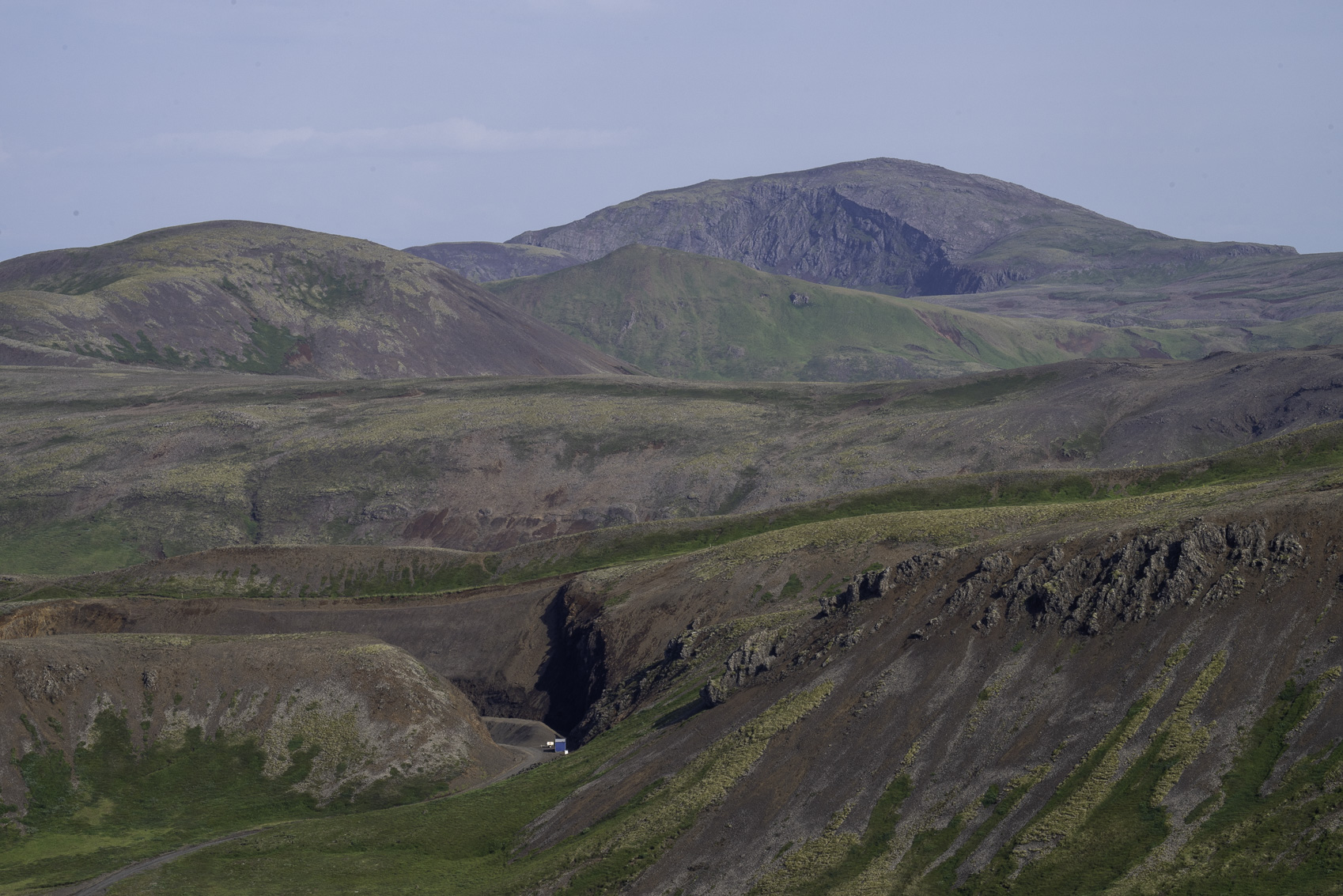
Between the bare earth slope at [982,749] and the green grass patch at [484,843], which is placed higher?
the bare earth slope at [982,749]

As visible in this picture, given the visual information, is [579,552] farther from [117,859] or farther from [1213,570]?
[1213,570]

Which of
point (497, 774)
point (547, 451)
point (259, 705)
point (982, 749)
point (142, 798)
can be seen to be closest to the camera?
point (982, 749)

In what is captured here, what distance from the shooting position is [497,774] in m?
81.6

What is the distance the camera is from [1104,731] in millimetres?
50656

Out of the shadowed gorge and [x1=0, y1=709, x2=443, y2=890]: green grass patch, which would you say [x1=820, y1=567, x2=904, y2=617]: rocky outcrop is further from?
[x1=0, y1=709, x2=443, y2=890]: green grass patch

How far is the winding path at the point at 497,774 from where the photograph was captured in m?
61.5

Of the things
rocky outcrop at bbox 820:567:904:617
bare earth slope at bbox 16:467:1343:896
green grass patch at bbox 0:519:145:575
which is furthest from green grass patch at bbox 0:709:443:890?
green grass patch at bbox 0:519:145:575

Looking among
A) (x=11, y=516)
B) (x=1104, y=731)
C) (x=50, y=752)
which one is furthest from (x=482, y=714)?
(x=11, y=516)

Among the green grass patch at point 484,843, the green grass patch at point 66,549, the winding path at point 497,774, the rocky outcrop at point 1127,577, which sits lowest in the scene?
the winding path at point 497,774

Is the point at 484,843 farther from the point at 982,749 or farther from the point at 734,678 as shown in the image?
the point at 982,749

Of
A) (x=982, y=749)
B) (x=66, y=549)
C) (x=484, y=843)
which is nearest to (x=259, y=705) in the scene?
(x=484, y=843)

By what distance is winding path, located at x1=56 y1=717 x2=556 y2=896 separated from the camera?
6147cm

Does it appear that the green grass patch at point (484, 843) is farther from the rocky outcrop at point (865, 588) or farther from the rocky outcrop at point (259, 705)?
the rocky outcrop at point (259, 705)

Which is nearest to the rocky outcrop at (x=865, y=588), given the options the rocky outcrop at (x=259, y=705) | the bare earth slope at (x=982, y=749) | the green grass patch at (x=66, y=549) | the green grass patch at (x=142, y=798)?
the bare earth slope at (x=982, y=749)
